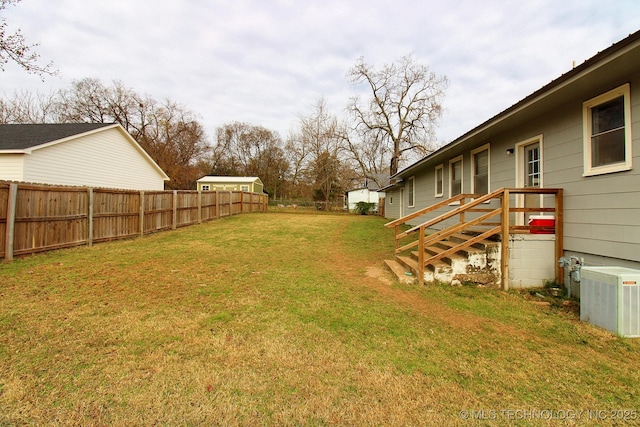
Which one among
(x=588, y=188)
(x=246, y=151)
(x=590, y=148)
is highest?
(x=246, y=151)

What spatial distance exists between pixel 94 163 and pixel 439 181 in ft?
51.7

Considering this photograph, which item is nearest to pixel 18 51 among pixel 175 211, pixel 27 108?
pixel 175 211

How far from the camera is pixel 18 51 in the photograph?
6836 millimetres

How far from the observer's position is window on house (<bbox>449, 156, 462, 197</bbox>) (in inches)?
356

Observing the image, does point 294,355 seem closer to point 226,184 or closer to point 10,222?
point 10,222

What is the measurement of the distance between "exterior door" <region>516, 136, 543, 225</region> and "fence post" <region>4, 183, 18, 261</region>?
10.9m

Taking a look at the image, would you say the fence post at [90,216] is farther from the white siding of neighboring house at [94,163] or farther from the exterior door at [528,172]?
the exterior door at [528,172]

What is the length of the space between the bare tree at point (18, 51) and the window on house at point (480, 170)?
11717 millimetres

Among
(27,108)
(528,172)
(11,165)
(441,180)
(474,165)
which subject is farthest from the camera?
(27,108)

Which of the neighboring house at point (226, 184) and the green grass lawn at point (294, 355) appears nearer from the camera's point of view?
the green grass lawn at point (294, 355)

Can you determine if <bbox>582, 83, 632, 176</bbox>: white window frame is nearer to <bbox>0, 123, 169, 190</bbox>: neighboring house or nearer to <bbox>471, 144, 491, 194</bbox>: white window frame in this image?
<bbox>471, 144, 491, 194</bbox>: white window frame

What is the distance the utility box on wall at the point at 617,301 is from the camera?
3.10m

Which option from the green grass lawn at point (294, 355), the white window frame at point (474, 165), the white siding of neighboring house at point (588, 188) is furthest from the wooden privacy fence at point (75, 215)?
the white siding of neighboring house at point (588, 188)

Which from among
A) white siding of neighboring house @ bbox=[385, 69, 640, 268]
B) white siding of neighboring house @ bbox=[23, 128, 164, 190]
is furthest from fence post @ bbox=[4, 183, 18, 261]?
white siding of neighboring house @ bbox=[385, 69, 640, 268]
